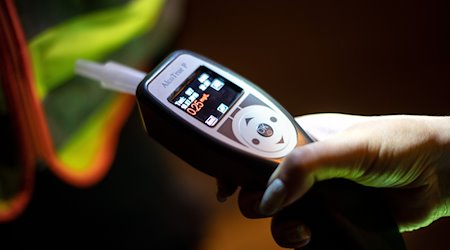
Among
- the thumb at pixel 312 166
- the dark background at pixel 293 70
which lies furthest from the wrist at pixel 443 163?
the dark background at pixel 293 70

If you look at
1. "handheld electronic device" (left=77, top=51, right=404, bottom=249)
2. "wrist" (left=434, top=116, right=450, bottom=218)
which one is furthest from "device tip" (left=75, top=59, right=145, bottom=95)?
"wrist" (left=434, top=116, right=450, bottom=218)

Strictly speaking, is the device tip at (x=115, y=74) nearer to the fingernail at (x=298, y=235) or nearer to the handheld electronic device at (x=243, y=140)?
the handheld electronic device at (x=243, y=140)

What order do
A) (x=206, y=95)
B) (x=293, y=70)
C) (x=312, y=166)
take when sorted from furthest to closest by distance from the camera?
(x=293, y=70) < (x=206, y=95) < (x=312, y=166)

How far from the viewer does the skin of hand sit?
0.44 m

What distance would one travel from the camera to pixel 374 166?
19.3 inches

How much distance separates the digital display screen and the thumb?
96 millimetres

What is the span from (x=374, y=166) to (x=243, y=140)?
4.8 inches

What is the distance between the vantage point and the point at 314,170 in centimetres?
44

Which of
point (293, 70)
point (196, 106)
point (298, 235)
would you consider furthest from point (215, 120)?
point (293, 70)

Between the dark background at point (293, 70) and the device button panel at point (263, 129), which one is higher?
the device button panel at point (263, 129)

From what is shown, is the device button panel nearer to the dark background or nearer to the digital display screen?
the digital display screen

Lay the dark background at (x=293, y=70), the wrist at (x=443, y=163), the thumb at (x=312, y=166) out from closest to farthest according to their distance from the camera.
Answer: the thumb at (x=312, y=166), the wrist at (x=443, y=163), the dark background at (x=293, y=70)

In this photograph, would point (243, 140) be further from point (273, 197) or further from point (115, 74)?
point (115, 74)

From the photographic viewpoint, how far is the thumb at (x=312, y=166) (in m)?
0.44
